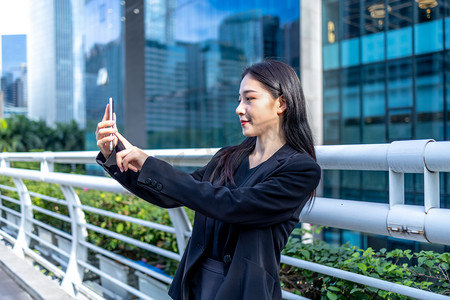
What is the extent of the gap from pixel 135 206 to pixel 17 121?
982 inches

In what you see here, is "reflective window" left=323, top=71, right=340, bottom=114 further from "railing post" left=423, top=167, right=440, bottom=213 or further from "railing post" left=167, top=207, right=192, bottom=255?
"railing post" left=423, top=167, right=440, bottom=213

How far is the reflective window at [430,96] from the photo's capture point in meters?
12.7

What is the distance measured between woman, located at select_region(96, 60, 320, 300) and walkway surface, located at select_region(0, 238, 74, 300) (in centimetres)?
251

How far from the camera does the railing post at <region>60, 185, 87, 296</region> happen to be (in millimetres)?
3811

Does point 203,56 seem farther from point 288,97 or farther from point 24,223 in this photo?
point 288,97

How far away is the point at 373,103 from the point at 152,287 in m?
12.3

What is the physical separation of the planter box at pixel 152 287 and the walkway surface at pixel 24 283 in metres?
0.60

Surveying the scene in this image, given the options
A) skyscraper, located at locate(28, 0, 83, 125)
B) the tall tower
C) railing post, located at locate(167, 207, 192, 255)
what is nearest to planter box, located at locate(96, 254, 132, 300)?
railing post, located at locate(167, 207, 192, 255)

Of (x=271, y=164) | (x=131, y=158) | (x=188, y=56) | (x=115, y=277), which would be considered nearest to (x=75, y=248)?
(x=115, y=277)

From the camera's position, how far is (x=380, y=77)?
14.1 metres

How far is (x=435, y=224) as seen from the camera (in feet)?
4.37

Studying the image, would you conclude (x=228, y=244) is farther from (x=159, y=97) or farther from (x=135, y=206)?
(x=159, y=97)

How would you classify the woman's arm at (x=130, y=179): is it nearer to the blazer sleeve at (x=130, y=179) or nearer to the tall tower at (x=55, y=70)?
the blazer sleeve at (x=130, y=179)

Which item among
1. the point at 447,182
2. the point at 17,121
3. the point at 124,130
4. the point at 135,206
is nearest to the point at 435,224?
the point at 135,206
